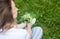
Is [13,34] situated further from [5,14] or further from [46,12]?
[46,12]

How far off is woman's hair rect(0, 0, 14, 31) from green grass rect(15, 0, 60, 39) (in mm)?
1039

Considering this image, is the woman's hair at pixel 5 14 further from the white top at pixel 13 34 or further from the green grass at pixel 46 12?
the green grass at pixel 46 12

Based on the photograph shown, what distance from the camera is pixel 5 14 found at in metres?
2.41

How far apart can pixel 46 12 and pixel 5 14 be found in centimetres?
133

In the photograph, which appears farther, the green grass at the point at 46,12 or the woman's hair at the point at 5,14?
the green grass at the point at 46,12

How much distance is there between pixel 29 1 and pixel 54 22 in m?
0.56

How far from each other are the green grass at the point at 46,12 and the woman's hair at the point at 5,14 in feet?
3.41

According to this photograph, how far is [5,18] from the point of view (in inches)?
95.7

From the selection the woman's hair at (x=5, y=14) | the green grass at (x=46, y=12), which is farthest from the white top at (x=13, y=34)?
the green grass at (x=46, y=12)

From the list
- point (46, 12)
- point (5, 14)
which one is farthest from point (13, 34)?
point (46, 12)

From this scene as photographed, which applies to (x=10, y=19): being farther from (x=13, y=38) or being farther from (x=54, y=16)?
(x=54, y=16)

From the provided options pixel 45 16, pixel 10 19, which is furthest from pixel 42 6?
pixel 10 19

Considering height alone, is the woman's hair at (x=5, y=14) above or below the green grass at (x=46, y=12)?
above

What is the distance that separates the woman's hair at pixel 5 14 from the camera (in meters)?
2.40
